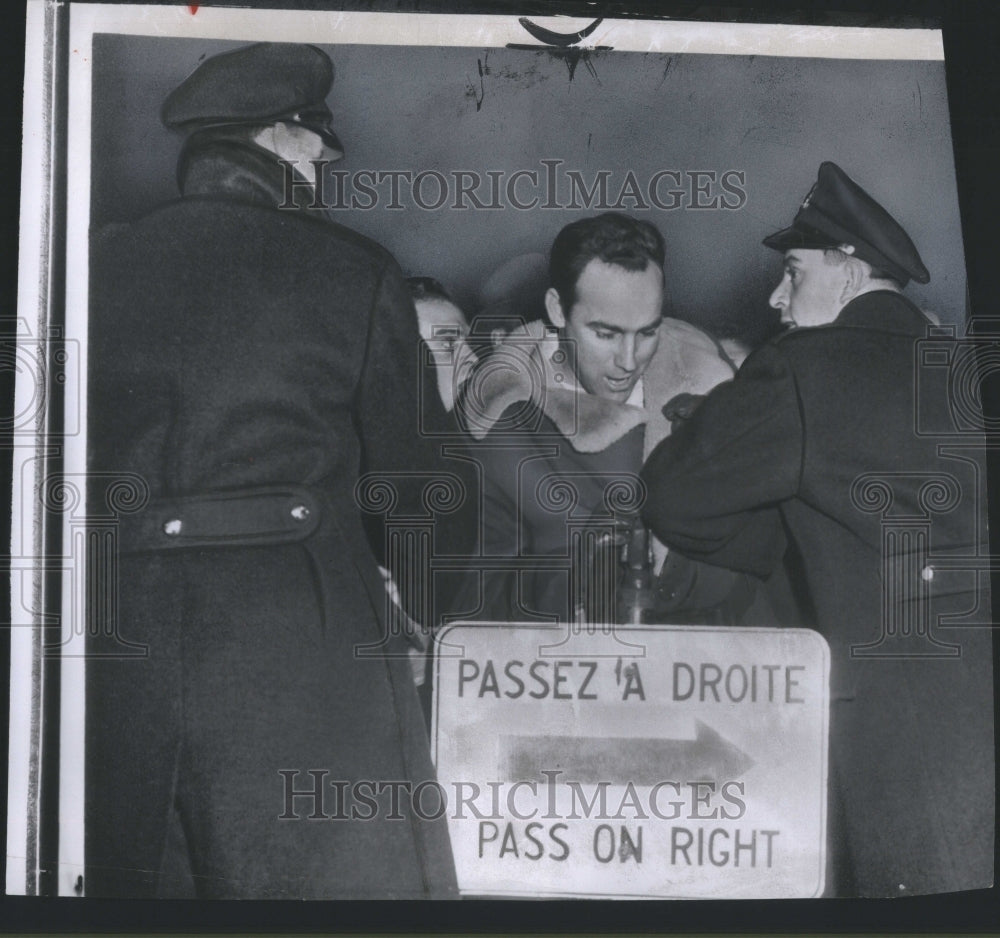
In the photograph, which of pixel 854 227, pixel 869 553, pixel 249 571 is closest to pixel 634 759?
pixel 869 553

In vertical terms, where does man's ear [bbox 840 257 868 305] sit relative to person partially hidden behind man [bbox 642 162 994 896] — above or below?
above

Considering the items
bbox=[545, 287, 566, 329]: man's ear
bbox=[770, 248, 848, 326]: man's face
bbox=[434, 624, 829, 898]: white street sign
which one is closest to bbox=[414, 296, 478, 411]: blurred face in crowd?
bbox=[545, 287, 566, 329]: man's ear

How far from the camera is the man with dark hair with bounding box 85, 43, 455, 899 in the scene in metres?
1.41

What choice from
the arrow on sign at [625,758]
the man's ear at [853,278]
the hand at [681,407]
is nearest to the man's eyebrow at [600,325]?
the hand at [681,407]

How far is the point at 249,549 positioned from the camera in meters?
1.42

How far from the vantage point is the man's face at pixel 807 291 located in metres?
1.49

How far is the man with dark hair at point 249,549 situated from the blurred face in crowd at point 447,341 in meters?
0.02

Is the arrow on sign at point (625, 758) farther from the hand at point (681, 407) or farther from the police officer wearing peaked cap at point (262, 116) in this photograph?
the police officer wearing peaked cap at point (262, 116)

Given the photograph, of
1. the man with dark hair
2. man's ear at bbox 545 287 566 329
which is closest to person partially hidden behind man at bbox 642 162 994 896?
man's ear at bbox 545 287 566 329

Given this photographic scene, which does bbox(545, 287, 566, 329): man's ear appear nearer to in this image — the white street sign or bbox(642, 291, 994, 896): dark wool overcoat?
bbox(642, 291, 994, 896): dark wool overcoat

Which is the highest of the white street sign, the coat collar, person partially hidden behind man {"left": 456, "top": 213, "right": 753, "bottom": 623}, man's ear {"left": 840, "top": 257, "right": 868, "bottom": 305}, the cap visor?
the cap visor

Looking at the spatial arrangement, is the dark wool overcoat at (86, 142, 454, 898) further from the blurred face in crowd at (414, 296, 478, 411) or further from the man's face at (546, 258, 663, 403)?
the man's face at (546, 258, 663, 403)

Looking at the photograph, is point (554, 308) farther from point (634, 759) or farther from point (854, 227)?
point (634, 759)

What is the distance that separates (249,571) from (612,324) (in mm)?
630
